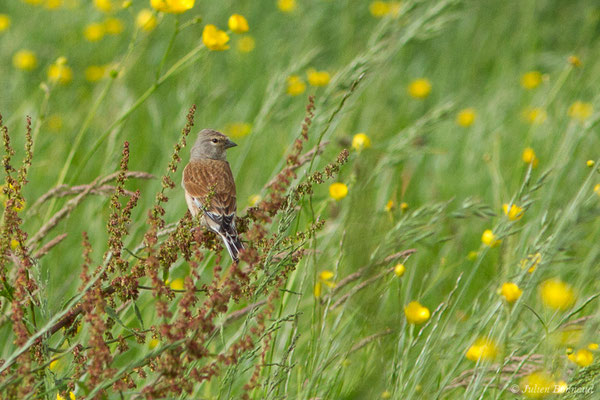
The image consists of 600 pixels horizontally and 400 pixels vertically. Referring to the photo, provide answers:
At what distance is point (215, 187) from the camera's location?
3344 millimetres

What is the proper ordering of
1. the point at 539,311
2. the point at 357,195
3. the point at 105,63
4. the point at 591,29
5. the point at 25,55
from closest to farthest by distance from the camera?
the point at 357,195 < the point at 539,311 < the point at 25,55 < the point at 105,63 < the point at 591,29

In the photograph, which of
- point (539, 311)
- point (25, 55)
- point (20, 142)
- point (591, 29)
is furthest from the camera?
point (591, 29)

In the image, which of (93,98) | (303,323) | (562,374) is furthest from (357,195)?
(93,98)

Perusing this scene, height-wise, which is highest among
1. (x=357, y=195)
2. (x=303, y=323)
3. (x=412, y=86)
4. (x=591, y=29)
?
(x=357, y=195)

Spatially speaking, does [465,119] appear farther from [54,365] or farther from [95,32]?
[54,365]

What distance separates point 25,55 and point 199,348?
15.4 feet

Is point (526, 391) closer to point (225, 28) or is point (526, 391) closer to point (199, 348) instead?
point (199, 348)

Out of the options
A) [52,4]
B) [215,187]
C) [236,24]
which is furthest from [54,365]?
[52,4]

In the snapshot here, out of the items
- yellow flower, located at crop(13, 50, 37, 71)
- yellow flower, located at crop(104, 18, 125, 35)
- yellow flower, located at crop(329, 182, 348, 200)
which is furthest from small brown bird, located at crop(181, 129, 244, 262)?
yellow flower, located at crop(104, 18, 125, 35)

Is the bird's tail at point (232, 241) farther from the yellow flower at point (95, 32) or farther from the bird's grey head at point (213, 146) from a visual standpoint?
the yellow flower at point (95, 32)

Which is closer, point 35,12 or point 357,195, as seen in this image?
point 357,195

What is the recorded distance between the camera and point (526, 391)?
2133mm

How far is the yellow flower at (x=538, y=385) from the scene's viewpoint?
1.94 meters

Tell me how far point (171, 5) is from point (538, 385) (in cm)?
231
